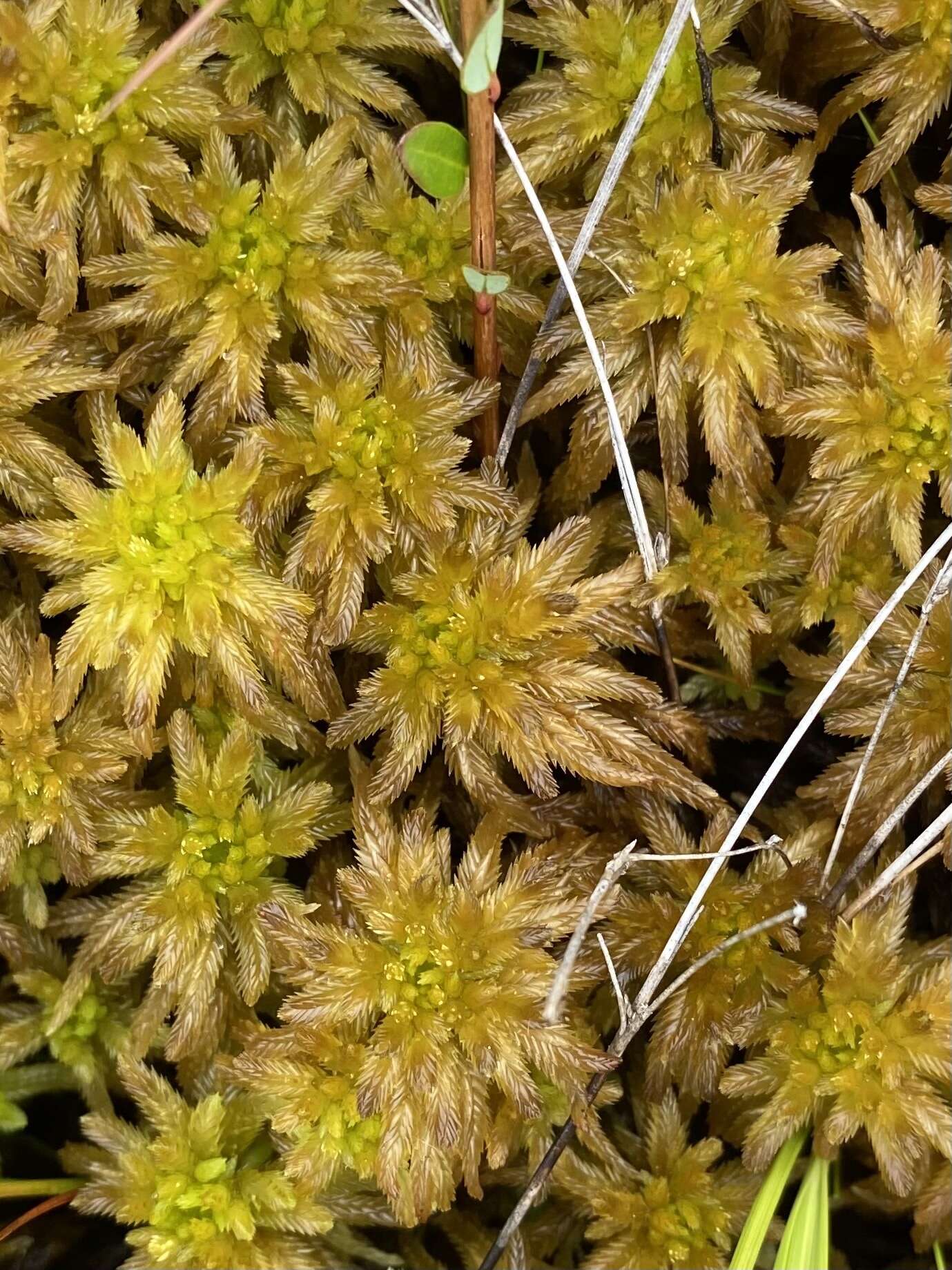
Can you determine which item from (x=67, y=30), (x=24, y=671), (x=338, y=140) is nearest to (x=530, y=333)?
(x=338, y=140)

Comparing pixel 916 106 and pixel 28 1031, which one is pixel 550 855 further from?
pixel 916 106

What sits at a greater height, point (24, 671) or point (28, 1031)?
point (24, 671)

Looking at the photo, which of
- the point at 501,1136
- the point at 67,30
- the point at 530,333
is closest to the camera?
the point at 67,30

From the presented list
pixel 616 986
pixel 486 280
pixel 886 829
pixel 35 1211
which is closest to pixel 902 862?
pixel 886 829

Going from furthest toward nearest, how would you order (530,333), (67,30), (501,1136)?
(530,333)
(501,1136)
(67,30)

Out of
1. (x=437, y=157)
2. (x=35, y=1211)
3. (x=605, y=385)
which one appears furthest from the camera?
(x=35, y=1211)

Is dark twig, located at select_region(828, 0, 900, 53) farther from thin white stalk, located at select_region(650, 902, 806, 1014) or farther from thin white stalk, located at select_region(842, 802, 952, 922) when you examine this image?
thin white stalk, located at select_region(650, 902, 806, 1014)

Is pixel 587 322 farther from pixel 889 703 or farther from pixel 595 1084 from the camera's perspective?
pixel 595 1084
